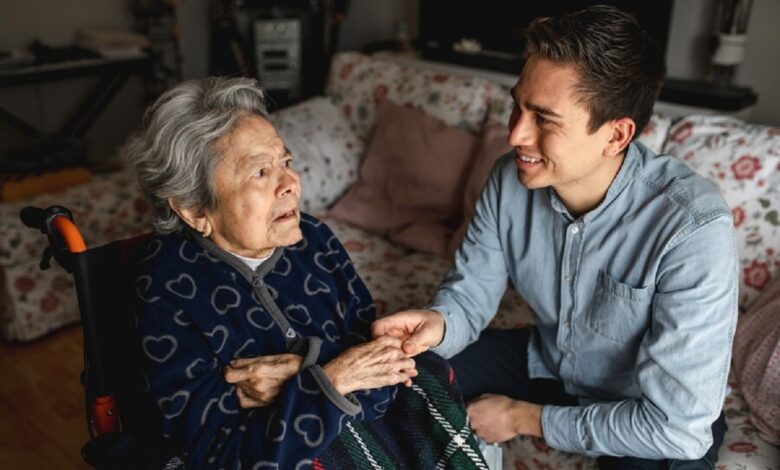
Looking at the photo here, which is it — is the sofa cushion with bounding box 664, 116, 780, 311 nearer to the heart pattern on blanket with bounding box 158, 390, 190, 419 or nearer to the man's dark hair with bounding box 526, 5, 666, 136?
the man's dark hair with bounding box 526, 5, 666, 136

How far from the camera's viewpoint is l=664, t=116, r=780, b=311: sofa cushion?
1.68 meters

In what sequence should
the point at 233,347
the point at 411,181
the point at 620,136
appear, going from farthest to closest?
the point at 411,181 < the point at 620,136 < the point at 233,347

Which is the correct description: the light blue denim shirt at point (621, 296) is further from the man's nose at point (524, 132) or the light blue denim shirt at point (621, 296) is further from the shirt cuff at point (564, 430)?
the man's nose at point (524, 132)

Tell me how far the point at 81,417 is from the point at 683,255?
1973 mm

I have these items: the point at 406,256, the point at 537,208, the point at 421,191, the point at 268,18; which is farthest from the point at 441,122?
the point at 268,18

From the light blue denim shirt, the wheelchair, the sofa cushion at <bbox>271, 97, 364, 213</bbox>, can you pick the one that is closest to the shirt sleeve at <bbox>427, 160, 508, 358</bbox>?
the light blue denim shirt

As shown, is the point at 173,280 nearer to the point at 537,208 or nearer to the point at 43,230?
the point at 43,230

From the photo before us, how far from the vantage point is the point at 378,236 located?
2.48 meters

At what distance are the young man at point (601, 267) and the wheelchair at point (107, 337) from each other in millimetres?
464

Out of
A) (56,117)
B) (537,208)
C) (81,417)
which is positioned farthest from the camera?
(56,117)

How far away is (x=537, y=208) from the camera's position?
1.45 meters

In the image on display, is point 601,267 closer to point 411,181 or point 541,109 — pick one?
point 541,109

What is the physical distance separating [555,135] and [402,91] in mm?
1405

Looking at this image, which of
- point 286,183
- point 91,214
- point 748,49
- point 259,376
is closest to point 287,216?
point 286,183
